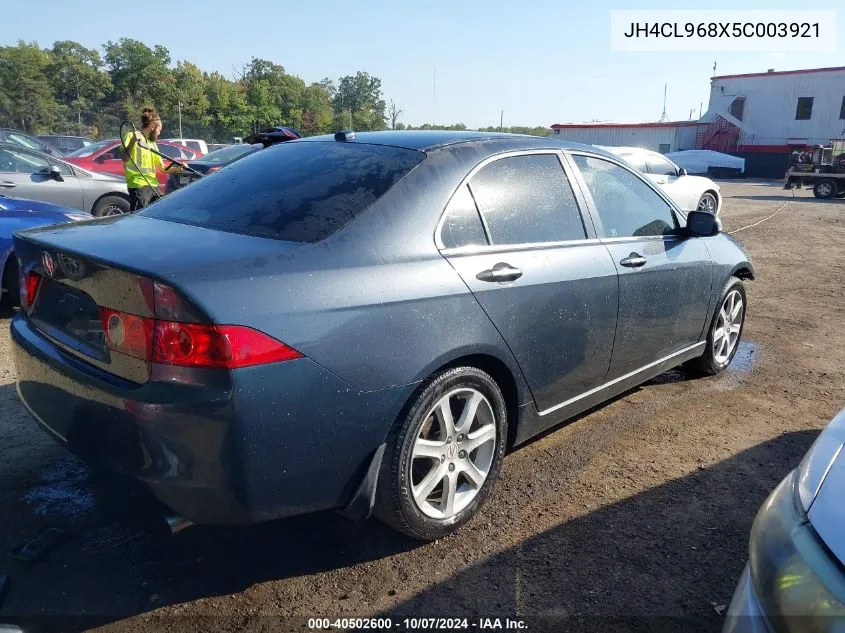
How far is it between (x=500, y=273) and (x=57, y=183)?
8182mm

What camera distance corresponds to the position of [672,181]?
40.3 feet

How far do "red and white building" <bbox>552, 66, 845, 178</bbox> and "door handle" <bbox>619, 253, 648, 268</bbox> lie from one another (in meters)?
39.3

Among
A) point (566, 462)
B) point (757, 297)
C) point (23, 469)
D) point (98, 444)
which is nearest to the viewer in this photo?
point (98, 444)

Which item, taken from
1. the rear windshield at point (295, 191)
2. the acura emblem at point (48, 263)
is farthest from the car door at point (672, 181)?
the acura emblem at point (48, 263)

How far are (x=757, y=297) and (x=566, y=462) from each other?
5.23 m

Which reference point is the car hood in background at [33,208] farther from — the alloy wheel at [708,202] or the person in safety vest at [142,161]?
the alloy wheel at [708,202]

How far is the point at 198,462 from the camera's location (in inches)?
83.3

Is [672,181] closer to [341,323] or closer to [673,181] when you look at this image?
[673,181]

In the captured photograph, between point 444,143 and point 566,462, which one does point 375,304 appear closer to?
point 444,143

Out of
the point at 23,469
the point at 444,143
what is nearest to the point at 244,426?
the point at 444,143

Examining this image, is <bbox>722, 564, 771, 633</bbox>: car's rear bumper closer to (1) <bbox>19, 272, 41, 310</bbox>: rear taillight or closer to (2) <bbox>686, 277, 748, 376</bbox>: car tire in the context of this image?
(1) <bbox>19, 272, 41, 310</bbox>: rear taillight

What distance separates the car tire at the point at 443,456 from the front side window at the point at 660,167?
10.5 m

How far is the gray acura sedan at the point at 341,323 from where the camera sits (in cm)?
213

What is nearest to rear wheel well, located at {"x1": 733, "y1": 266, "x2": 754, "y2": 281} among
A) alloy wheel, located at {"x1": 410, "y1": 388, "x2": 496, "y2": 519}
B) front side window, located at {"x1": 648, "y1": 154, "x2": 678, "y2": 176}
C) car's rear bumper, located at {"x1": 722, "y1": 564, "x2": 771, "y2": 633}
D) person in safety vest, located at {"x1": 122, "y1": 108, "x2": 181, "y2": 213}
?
alloy wheel, located at {"x1": 410, "y1": 388, "x2": 496, "y2": 519}
